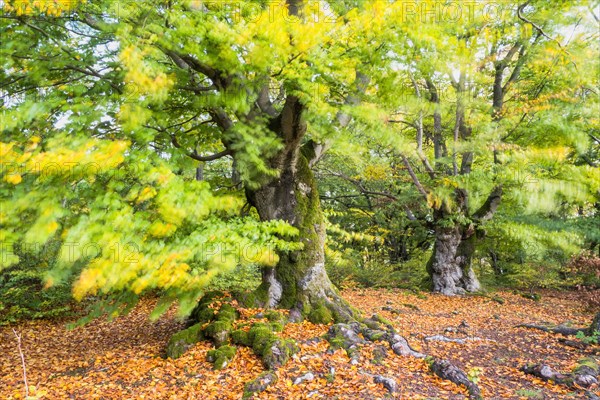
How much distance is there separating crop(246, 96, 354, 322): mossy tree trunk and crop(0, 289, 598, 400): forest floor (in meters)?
0.43

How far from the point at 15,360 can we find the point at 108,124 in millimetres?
4702

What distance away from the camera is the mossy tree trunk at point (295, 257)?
227 inches

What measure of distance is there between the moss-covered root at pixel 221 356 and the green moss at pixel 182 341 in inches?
16.4

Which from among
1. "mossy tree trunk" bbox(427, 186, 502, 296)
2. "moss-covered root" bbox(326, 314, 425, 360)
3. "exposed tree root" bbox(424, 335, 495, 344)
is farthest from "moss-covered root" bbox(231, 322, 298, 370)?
"mossy tree trunk" bbox(427, 186, 502, 296)

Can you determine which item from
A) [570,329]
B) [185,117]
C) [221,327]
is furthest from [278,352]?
[570,329]

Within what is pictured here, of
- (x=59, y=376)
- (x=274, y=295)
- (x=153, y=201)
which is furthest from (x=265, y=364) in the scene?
(x=59, y=376)

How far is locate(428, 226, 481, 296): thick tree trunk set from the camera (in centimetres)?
1022

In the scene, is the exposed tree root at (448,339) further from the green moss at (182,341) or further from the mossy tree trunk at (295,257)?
the green moss at (182,341)

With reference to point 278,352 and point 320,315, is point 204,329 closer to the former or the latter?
point 278,352

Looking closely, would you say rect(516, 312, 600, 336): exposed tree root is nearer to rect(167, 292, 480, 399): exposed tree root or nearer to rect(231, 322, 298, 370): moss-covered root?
rect(167, 292, 480, 399): exposed tree root

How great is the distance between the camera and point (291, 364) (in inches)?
167

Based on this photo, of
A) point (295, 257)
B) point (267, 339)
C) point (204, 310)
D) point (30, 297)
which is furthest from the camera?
point (30, 297)

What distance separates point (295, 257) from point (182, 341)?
80.7 inches

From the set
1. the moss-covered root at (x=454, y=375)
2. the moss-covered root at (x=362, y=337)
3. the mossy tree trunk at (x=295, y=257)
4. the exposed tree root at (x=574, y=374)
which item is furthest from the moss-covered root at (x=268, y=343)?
the exposed tree root at (x=574, y=374)
